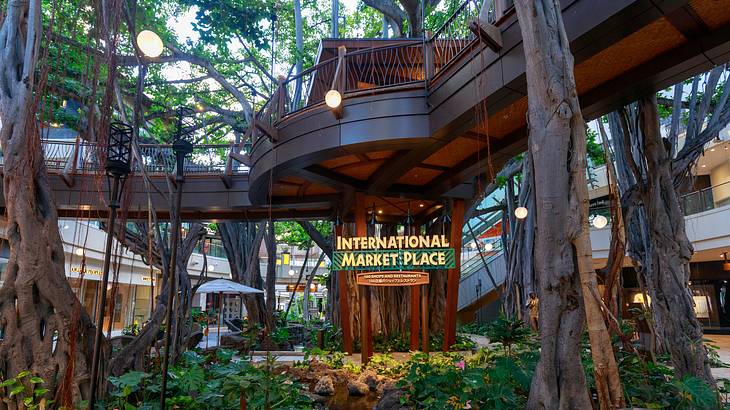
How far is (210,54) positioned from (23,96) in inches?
282

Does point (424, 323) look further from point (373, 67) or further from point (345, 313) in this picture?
point (373, 67)

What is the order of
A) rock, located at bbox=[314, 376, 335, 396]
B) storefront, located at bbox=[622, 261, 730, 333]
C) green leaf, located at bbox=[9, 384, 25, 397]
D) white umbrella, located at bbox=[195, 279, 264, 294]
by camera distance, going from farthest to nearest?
storefront, located at bbox=[622, 261, 730, 333] → white umbrella, located at bbox=[195, 279, 264, 294] → rock, located at bbox=[314, 376, 335, 396] → green leaf, located at bbox=[9, 384, 25, 397]

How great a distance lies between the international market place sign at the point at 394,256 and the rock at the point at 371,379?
1.85 meters

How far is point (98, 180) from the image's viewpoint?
3.73 m

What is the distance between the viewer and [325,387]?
7.16 m

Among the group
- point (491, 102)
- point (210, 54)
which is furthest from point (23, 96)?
point (210, 54)

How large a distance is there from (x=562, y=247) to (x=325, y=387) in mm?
5382

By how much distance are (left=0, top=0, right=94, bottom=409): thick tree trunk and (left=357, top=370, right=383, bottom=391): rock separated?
463 cm

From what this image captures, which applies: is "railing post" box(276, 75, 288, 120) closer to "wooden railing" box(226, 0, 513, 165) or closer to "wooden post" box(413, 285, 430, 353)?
"wooden railing" box(226, 0, 513, 165)

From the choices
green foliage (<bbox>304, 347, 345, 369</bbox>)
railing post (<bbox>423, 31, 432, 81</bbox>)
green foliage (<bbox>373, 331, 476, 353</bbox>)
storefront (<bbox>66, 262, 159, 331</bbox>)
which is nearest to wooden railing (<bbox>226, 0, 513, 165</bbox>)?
railing post (<bbox>423, 31, 432, 81</bbox>)

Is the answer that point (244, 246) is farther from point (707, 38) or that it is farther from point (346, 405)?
point (707, 38)

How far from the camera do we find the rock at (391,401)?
18.8 ft

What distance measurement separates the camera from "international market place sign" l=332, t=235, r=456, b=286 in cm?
822

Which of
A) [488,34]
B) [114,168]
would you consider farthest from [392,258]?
[114,168]
